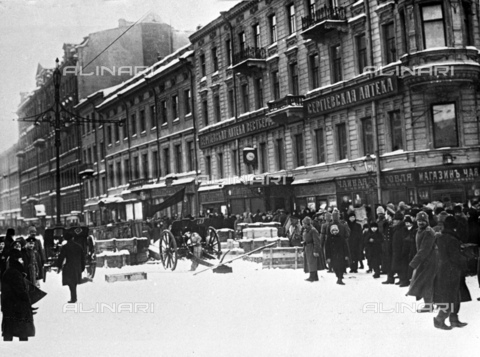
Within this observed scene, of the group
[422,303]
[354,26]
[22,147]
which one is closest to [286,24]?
[354,26]

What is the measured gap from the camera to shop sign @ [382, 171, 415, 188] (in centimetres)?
1077

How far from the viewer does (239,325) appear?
8367 millimetres

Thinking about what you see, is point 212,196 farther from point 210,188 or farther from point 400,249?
point 400,249

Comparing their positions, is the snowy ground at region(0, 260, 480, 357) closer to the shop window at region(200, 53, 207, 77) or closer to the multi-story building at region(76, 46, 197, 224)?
the multi-story building at region(76, 46, 197, 224)

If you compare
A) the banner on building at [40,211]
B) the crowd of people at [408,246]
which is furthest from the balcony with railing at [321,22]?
the banner on building at [40,211]

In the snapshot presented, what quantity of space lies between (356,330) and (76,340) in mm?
3632

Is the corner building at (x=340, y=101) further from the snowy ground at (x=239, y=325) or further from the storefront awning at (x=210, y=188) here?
the snowy ground at (x=239, y=325)

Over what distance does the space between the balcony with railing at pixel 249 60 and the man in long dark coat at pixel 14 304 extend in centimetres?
669

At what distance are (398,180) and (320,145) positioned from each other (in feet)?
10.6

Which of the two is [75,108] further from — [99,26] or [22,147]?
[99,26]

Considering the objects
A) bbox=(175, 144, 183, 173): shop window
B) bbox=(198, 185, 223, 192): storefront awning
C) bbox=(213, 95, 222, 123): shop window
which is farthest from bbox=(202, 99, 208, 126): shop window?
bbox=(198, 185, 223, 192): storefront awning

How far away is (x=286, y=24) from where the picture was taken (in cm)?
1384

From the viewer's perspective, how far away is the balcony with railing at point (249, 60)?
525 inches

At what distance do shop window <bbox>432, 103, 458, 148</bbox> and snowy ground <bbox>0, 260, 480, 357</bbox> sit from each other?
243 cm
